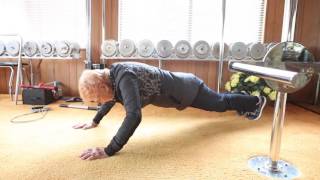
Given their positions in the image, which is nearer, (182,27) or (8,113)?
(8,113)

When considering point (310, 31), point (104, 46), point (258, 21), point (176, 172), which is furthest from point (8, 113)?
point (310, 31)

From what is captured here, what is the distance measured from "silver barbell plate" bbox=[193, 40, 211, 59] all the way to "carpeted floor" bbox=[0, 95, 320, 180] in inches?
31.7

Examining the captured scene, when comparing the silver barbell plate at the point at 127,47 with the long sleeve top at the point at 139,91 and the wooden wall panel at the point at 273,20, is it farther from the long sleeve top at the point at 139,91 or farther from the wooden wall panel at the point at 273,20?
the wooden wall panel at the point at 273,20

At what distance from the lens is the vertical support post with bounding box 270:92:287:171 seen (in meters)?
1.46

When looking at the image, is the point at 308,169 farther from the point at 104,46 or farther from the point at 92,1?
the point at 92,1

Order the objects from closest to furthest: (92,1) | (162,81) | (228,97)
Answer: (162,81) < (228,97) < (92,1)

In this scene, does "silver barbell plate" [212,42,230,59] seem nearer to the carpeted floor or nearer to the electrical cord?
the carpeted floor

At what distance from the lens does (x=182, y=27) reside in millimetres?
3574

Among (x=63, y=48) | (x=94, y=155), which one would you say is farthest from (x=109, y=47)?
(x=94, y=155)

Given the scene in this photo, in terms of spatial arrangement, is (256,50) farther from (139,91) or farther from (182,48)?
(139,91)

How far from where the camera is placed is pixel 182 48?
10.7 ft

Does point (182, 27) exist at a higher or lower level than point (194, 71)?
higher

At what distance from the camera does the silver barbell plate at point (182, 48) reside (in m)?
3.26

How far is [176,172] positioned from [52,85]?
2.40 m
